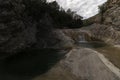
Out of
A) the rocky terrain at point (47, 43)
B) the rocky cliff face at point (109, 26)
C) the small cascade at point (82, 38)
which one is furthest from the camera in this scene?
the small cascade at point (82, 38)

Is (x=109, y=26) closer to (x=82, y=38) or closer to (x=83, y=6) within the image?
(x=82, y=38)

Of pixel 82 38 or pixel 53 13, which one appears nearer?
pixel 82 38

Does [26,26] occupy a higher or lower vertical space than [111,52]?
higher

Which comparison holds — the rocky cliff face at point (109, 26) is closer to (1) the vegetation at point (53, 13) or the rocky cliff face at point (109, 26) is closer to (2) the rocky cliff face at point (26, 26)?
(1) the vegetation at point (53, 13)

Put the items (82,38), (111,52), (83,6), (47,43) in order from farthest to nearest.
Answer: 1. (83,6)
2. (82,38)
3. (47,43)
4. (111,52)

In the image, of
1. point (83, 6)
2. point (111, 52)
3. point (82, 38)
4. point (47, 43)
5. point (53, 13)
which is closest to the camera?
point (111, 52)

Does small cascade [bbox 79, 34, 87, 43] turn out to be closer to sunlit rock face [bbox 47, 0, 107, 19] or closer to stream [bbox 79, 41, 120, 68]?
stream [bbox 79, 41, 120, 68]

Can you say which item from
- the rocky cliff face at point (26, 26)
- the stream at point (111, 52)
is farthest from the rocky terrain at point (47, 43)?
the stream at point (111, 52)

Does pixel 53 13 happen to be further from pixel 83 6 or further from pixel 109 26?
pixel 83 6

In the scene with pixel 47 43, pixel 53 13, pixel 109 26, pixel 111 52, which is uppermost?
pixel 53 13


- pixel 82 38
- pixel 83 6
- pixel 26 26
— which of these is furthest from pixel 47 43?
pixel 83 6

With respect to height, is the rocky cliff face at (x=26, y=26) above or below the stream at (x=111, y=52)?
above

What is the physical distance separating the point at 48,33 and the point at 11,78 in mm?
41841

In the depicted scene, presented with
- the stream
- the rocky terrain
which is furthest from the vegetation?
the stream
